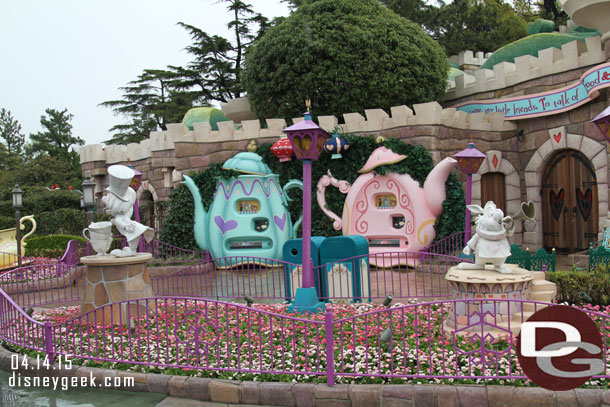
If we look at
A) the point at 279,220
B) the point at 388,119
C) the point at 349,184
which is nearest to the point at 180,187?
the point at 279,220

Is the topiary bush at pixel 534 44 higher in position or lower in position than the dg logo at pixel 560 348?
higher

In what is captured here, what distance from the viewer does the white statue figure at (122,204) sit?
747 cm

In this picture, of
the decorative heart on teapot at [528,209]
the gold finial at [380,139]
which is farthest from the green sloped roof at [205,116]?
the decorative heart on teapot at [528,209]

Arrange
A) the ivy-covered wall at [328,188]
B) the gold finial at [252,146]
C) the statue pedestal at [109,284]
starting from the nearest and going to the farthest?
1. the statue pedestal at [109,284]
2. the ivy-covered wall at [328,188]
3. the gold finial at [252,146]

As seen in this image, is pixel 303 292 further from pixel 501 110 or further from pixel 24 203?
pixel 24 203

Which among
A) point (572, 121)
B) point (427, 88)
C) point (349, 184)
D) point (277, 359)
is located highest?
point (427, 88)

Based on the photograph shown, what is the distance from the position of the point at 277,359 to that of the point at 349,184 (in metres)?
7.64

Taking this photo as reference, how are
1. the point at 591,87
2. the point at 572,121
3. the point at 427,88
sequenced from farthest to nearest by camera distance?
the point at 427,88 < the point at 572,121 < the point at 591,87

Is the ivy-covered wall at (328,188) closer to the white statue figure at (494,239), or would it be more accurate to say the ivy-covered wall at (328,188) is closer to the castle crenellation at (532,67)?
the castle crenellation at (532,67)

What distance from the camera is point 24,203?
18.9 metres

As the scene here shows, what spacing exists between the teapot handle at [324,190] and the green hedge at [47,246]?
6.23m

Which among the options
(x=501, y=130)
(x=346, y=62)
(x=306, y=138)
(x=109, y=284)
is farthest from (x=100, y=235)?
(x=501, y=130)

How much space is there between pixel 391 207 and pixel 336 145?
188 centimetres

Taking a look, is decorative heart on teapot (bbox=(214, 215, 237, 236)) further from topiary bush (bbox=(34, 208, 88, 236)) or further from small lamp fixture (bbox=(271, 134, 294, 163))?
topiary bush (bbox=(34, 208, 88, 236))
